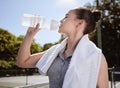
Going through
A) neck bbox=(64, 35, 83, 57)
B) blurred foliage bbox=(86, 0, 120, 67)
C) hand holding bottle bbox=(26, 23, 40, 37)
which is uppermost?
hand holding bottle bbox=(26, 23, 40, 37)

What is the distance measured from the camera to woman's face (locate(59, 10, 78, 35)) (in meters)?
3.04

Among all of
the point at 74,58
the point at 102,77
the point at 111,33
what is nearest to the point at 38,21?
the point at 74,58

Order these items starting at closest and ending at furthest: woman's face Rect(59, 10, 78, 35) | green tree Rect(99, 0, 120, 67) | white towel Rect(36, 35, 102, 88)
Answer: white towel Rect(36, 35, 102, 88) → woman's face Rect(59, 10, 78, 35) → green tree Rect(99, 0, 120, 67)

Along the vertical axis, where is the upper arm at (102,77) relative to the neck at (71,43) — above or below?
below

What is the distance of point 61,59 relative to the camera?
3020 millimetres

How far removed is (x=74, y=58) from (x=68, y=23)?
43cm

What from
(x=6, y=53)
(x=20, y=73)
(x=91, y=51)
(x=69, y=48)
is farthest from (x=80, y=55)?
(x=6, y=53)

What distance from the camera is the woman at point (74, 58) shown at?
2695 millimetres

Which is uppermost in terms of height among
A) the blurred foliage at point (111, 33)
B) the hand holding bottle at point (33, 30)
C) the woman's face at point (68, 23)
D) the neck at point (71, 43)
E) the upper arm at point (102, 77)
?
the woman's face at point (68, 23)

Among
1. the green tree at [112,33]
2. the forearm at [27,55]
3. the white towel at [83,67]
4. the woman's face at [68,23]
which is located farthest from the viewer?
the green tree at [112,33]

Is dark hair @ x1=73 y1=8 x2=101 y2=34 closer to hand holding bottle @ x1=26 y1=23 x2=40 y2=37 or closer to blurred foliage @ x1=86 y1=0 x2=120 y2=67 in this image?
hand holding bottle @ x1=26 y1=23 x2=40 y2=37

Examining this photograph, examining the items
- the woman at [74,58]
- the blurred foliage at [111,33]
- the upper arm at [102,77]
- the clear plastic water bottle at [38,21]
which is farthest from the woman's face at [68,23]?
the blurred foliage at [111,33]

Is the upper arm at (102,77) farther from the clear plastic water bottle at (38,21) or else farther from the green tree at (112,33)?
the green tree at (112,33)

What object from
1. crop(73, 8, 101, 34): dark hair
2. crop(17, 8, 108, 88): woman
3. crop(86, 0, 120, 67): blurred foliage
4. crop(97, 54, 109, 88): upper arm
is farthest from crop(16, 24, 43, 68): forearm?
crop(86, 0, 120, 67): blurred foliage
